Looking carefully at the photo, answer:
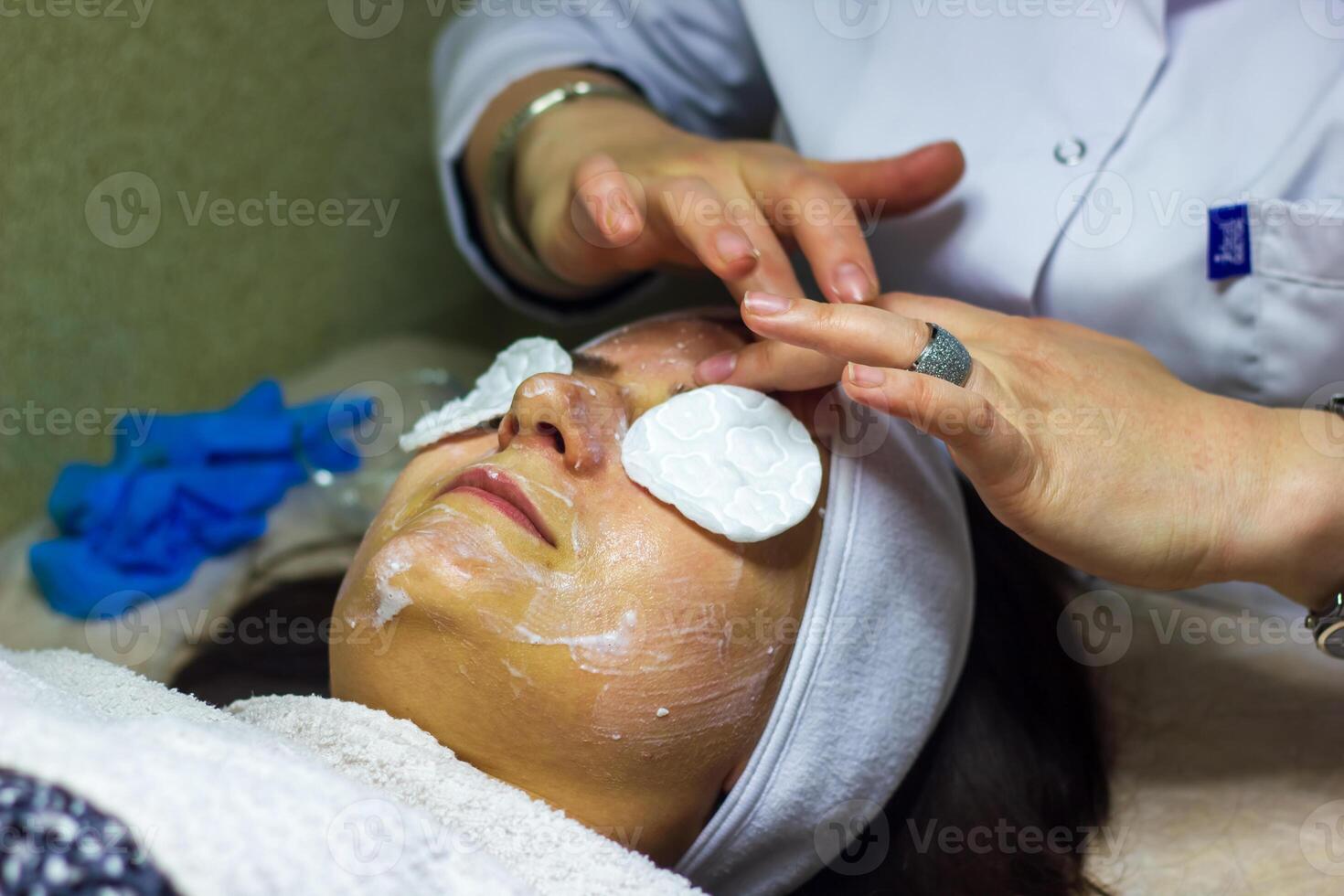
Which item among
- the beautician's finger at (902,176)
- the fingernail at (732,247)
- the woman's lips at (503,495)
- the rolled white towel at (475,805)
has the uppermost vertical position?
the beautician's finger at (902,176)

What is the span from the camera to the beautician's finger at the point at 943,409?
2.24 feet

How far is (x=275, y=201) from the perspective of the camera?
1.53 metres

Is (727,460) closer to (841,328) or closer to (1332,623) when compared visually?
(841,328)

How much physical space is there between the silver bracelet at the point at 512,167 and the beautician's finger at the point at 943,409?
661 millimetres

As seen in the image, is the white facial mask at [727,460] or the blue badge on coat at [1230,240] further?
the blue badge on coat at [1230,240]

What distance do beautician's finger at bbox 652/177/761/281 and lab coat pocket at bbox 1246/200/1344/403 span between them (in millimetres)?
453

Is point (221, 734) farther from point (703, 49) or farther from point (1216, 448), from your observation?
point (703, 49)

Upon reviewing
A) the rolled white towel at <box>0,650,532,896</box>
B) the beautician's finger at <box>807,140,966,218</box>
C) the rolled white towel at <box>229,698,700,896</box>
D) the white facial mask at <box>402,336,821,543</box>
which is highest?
the beautician's finger at <box>807,140,966,218</box>

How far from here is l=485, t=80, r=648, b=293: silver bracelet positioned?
1.20m

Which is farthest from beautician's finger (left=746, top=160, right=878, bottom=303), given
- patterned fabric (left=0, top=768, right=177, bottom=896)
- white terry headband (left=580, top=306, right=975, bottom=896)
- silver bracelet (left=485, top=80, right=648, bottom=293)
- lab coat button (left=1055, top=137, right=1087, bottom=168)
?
patterned fabric (left=0, top=768, right=177, bottom=896)

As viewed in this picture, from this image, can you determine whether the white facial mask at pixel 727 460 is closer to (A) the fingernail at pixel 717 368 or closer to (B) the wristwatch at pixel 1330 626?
(A) the fingernail at pixel 717 368

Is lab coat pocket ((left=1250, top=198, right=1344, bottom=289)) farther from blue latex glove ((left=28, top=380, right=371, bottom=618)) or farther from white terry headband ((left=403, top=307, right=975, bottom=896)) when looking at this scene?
blue latex glove ((left=28, top=380, right=371, bottom=618))

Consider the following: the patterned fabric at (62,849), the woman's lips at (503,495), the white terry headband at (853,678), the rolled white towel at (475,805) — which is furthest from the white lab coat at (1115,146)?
the patterned fabric at (62,849)

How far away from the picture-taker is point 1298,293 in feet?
3.00
